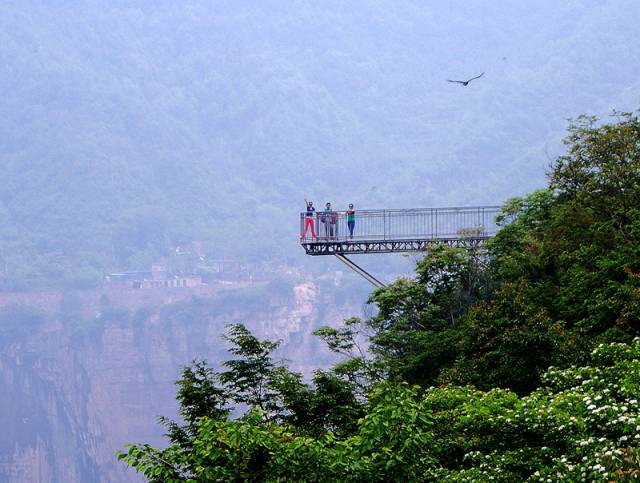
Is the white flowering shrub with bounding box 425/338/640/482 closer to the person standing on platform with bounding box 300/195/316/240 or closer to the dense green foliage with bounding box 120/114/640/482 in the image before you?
the dense green foliage with bounding box 120/114/640/482

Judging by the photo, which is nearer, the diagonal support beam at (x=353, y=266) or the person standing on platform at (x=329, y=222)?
the diagonal support beam at (x=353, y=266)

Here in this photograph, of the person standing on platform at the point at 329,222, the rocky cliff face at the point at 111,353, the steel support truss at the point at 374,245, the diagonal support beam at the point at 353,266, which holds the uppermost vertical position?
the person standing on platform at the point at 329,222

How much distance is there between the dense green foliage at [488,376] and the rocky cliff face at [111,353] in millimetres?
120469

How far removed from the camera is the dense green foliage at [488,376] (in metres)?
13.9

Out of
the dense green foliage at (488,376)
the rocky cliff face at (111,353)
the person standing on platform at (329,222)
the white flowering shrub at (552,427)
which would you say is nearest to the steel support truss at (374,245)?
the person standing on platform at (329,222)

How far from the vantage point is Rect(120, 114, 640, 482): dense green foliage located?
1387 centimetres

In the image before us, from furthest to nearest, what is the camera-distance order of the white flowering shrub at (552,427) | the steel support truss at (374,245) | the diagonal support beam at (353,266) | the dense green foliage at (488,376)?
the diagonal support beam at (353,266)
the steel support truss at (374,245)
the dense green foliage at (488,376)
the white flowering shrub at (552,427)

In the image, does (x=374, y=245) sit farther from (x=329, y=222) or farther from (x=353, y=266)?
(x=329, y=222)

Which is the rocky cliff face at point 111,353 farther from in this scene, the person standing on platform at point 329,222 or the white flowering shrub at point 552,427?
the white flowering shrub at point 552,427

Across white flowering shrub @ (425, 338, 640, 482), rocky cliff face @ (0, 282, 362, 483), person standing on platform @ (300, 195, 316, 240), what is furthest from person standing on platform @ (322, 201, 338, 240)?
rocky cliff face @ (0, 282, 362, 483)

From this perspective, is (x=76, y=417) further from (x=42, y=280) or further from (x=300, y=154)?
(x=300, y=154)

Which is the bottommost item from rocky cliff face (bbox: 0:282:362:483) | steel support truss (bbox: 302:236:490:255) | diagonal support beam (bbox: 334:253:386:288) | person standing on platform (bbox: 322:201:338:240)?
rocky cliff face (bbox: 0:282:362:483)

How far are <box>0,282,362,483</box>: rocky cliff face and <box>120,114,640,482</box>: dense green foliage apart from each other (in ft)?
395

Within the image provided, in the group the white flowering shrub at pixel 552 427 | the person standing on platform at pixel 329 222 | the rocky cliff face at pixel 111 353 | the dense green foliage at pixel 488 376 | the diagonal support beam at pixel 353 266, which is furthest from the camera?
the rocky cliff face at pixel 111 353
